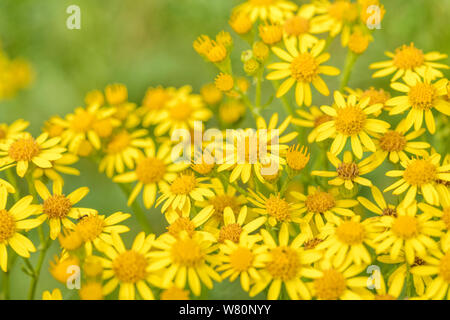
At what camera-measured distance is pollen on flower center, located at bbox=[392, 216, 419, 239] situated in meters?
2.44

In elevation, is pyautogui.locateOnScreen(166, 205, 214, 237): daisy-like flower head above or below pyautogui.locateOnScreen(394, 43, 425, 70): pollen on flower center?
below

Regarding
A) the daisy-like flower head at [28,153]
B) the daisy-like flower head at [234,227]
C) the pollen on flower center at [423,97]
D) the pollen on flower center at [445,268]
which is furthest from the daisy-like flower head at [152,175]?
the pollen on flower center at [445,268]

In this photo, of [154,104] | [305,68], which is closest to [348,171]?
[305,68]

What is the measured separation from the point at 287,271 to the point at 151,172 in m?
1.06

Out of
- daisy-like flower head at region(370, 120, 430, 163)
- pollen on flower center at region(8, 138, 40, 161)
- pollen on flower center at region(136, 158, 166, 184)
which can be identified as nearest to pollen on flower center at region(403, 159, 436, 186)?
daisy-like flower head at region(370, 120, 430, 163)

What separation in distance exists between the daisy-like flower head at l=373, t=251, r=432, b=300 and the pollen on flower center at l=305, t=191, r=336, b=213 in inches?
14.6

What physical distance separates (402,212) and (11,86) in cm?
420

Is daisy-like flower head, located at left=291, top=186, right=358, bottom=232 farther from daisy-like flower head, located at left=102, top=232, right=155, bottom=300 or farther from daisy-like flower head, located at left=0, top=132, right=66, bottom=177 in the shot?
daisy-like flower head, located at left=0, top=132, right=66, bottom=177

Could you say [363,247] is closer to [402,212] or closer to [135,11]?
[402,212]

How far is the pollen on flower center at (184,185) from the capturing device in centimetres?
287

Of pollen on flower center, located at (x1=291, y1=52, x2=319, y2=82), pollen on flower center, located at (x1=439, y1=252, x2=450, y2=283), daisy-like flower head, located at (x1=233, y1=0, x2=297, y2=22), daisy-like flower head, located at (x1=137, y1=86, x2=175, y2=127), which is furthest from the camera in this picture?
daisy-like flower head, located at (x1=137, y1=86, x2=175, y2=127)

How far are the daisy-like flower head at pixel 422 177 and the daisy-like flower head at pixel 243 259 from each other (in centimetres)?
75

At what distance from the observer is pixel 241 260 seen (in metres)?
2.42

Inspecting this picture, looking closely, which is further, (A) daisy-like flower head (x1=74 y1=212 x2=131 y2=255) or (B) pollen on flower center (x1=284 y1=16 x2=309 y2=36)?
(B) pollen on flower center (x1=284 y1=16 x2=309 y2=36)
